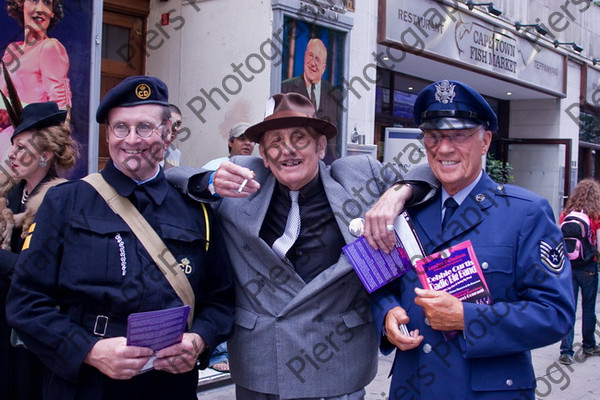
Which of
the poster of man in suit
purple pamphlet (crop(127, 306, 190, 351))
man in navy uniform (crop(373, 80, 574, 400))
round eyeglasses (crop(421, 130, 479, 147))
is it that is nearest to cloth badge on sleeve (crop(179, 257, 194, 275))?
purple pamphlet (crop(127, 306, 190, 351))

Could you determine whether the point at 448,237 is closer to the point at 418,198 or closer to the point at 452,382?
the point at 418,198

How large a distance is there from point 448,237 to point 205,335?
0.96m

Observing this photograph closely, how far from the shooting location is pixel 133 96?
87.3 inches

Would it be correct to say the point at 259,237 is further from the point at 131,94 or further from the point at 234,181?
the point at 131,94

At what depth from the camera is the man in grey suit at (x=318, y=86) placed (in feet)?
22.0

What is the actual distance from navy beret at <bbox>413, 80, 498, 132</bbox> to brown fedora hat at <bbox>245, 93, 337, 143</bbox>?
1.41ft

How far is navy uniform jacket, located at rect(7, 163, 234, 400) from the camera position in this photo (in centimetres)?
204

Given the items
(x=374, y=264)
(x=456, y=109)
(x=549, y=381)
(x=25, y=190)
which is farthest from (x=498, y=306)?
(x=549, y=381)

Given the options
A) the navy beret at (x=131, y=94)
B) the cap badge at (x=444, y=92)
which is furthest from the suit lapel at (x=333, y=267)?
the navy beret at (x=131, y=94)

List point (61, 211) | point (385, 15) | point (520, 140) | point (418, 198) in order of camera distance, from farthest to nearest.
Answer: point (520, 140)
point (385, 15)
point (418, 198)
point (61, 211)

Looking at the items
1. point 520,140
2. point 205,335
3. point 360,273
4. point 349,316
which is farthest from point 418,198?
point 520,140

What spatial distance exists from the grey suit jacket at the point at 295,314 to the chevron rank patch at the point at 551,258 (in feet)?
2.28

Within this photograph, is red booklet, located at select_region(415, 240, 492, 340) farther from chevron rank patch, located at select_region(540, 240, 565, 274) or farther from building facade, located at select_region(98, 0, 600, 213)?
building facade, located at select_region(98, 0, 600, 213)

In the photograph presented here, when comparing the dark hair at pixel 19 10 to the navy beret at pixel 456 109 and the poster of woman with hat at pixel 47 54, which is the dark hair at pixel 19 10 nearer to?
the poster of woman with hat at pixel 47 54
